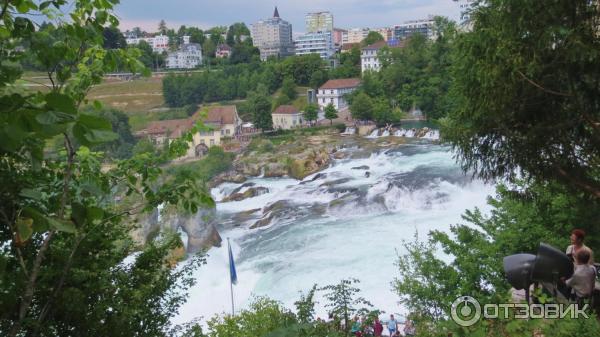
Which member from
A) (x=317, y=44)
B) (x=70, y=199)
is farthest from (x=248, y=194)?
(x=317, y=44)

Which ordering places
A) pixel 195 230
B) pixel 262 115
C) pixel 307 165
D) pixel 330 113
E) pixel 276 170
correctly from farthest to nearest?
pixel 330 113
pixel 262 115
pixel 276 170
pixel 307 165
pixel 195 230

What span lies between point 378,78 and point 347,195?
84.8 feet

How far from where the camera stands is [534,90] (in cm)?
477

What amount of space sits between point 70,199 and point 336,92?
42.8 metres

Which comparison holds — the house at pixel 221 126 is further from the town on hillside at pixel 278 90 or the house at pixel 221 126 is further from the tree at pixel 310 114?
the tree at pixel 310 114

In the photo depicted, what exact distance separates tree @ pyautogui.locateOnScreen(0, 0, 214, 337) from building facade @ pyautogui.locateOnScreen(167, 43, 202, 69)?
216 ft

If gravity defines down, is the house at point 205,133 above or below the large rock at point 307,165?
above

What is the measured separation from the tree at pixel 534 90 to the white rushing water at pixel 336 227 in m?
5.47

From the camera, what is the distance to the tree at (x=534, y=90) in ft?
14.4

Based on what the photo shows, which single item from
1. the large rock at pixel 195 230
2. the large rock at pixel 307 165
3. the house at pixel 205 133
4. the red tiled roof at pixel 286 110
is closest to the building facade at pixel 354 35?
the red tiled roof at pixel 286 110

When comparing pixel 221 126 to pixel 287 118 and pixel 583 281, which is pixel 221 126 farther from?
pixel 583 281

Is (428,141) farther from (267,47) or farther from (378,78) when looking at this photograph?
(267,47)

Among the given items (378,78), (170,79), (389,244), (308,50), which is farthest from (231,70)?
(389,244)

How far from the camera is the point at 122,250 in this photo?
3367 millimetres
